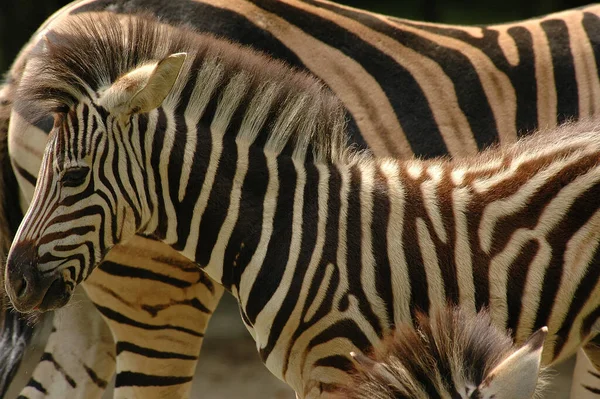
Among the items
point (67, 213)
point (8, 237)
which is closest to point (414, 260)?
point (67, 213)

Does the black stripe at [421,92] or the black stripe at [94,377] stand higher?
the black stripe at [421,92]

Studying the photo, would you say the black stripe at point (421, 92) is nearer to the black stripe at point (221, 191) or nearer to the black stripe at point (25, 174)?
the black stripe at point (221, 191)

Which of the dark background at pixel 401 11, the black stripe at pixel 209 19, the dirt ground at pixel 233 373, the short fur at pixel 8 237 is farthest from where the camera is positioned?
the dark background at pixel 401 11

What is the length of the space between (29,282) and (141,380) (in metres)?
1.18

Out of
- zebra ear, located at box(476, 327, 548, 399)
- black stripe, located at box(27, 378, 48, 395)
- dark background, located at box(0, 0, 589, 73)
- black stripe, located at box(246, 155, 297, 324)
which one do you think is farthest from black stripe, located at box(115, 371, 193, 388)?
dark background, located at box(0, 0, 589, 73)

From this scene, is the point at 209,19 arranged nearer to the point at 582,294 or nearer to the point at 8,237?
the point at 8,237

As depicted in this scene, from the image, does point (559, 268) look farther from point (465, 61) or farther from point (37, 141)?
point (37, 141)

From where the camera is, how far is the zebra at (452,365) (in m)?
2.29

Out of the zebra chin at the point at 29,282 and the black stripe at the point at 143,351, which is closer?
the zebra chin at the point at 29,282

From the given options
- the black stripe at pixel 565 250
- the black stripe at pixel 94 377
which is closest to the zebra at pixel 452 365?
the black stripe at pixel 565 250

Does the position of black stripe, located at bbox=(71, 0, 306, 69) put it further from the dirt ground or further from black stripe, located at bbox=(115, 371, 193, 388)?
the dirt ground

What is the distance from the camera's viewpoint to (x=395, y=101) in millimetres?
5055

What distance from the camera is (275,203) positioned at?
373cm

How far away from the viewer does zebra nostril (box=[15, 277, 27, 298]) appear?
3590 millimetres
